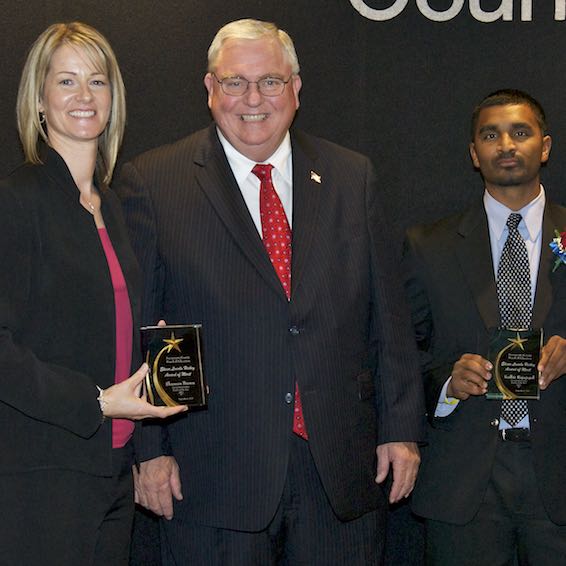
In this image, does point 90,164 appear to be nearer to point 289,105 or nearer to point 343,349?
point 289,105

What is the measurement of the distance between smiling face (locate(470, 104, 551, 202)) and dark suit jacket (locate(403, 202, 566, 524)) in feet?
0.40

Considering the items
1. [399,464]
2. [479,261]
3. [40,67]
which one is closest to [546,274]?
[479,261]

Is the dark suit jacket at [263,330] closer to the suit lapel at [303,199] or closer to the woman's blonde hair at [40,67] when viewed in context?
the suit lapel at [303,199]

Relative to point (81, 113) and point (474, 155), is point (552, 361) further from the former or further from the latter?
point (81, 113)

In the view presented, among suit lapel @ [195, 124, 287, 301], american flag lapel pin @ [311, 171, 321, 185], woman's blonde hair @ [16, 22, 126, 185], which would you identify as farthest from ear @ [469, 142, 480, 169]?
woman's blonde hair @ [16, 22, 126, 185]

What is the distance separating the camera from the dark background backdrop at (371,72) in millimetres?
4016

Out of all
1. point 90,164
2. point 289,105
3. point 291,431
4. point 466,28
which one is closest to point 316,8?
point 466,28

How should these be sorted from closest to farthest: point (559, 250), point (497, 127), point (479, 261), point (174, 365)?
point (174, 365), point (559, 250), point (479, 261), point (497, 127)

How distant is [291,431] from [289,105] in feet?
3.39

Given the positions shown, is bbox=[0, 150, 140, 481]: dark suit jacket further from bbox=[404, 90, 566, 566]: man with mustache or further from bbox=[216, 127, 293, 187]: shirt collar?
bbox=[404, 90, 566, 566]: man with mustache

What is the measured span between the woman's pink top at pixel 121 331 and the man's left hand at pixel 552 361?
1.29 m

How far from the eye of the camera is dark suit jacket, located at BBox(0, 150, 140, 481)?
260 cm

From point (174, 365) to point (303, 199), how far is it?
0.72 metres

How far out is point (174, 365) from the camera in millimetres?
2809
